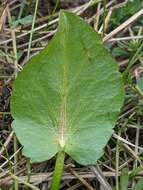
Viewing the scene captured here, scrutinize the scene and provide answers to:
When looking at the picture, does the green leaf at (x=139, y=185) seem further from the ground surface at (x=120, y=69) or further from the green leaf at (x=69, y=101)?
the green leaf at (x=69, y=101)

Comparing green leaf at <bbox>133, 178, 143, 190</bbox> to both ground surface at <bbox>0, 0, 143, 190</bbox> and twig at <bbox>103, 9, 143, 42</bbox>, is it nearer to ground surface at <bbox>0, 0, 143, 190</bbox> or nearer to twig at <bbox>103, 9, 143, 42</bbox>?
ground surface at <bbox>0, 0, 143, 190</bbox>

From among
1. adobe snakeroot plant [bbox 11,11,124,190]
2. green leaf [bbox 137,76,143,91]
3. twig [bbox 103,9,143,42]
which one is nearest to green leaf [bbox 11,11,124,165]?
adobe snakeroot plant [bbox 11,11,124,190]

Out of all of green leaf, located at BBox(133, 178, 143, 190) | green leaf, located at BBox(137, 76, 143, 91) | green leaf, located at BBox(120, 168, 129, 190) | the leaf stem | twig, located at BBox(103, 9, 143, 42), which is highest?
twig, located at BBox(103, 9, 143, 42)

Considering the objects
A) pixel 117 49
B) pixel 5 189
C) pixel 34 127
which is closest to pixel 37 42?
pixel 117 49

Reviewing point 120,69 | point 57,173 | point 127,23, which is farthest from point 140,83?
point 57,173

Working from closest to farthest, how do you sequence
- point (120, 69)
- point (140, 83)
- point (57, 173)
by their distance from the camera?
point (57, 173) → point (140, 83) → point (120, 69)

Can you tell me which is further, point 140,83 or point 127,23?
point 127,23

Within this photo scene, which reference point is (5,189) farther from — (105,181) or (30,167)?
(105,181)

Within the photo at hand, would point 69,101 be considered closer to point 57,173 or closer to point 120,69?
point 57,173
